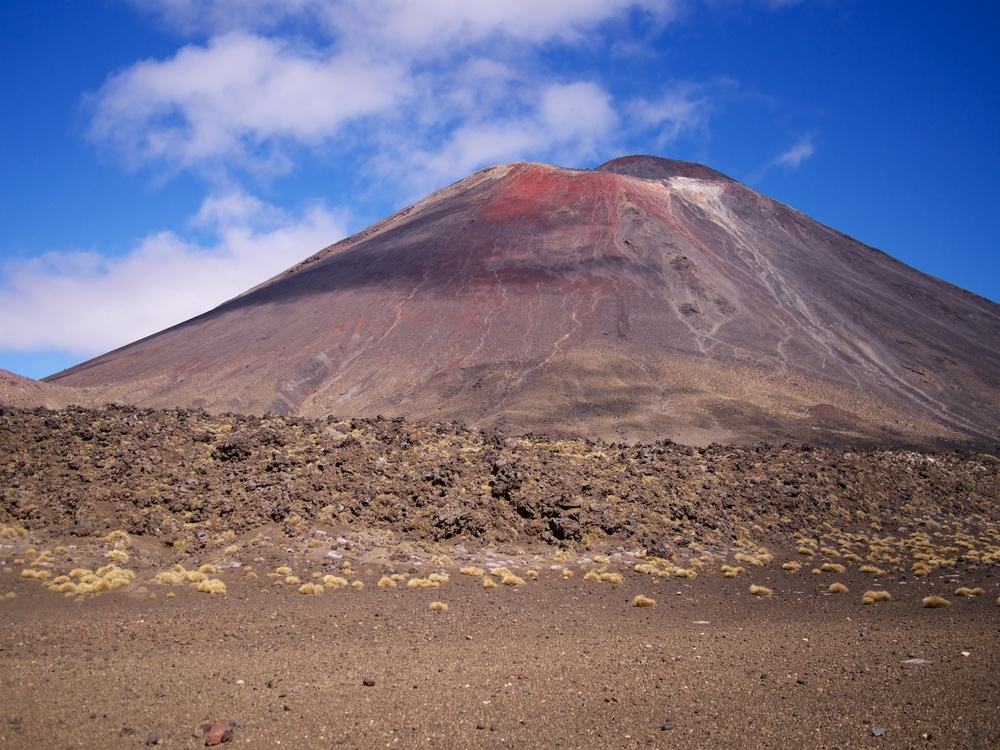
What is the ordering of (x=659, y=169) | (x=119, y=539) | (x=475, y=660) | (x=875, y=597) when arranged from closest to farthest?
(x=475, y=660) < (x=875, y=597) < (x=119, y=539) < (x=659, y=169)

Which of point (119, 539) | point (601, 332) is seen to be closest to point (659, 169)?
point (601, 332)

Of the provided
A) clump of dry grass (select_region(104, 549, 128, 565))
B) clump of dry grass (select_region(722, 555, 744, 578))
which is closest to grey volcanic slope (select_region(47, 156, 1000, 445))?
clump of dry grass (select_region(722, 555, 744, 578))

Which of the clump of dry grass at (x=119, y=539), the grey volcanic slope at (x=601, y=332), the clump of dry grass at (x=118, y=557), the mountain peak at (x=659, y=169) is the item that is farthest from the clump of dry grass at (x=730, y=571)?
the mountain peak at (x=659, y=169)

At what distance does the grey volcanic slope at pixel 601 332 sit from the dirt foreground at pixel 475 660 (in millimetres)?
28120

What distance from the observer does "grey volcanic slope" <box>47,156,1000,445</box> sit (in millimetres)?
49219

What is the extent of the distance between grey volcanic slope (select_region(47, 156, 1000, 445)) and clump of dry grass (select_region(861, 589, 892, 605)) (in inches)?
1070

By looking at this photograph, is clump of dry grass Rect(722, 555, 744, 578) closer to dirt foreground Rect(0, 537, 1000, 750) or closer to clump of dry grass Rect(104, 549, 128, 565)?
dirt foreground Rect(0, 537, 1000, 750)

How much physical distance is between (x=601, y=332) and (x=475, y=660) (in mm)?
50431

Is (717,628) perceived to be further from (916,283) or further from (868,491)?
(916,283)

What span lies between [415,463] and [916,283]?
79870 mm

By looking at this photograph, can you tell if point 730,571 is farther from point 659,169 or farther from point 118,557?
point 659,169

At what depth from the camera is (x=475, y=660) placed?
403 inches

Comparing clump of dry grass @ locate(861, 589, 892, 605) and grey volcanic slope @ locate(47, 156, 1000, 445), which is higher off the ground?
grey volcanic slope @ locate(47, 156, 1000, 445)

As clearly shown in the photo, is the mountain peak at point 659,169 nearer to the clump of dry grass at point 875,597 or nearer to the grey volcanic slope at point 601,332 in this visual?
the grey volcanic slope at point 601,332
